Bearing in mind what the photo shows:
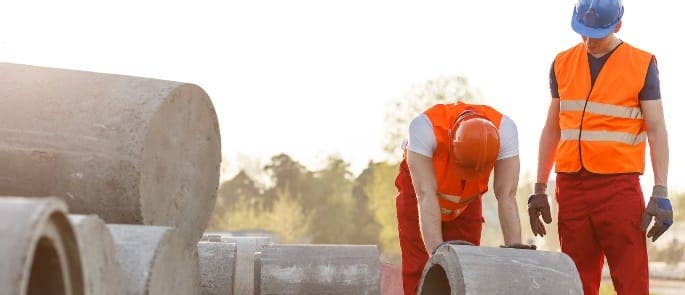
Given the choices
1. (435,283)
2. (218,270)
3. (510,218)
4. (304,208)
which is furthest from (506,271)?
(304,208)

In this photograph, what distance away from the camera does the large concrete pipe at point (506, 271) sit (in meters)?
5.60

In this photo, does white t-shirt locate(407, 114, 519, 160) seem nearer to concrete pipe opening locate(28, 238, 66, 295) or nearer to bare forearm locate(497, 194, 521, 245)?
bare forearm locate(497, 194, 521, 245)

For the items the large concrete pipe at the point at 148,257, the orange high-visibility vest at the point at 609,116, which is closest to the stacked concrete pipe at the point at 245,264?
the orange high-visibility vest at the point at 609,116

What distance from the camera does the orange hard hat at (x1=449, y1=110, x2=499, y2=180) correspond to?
257 inches

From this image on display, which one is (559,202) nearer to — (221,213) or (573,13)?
(573,13)

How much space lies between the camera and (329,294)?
28.3 ft

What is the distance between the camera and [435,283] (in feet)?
20.9

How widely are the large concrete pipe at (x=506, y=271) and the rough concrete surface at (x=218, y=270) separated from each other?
300 cm

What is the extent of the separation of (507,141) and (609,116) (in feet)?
2.52

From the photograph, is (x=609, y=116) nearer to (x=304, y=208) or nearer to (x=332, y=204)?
(x=332, y=204)

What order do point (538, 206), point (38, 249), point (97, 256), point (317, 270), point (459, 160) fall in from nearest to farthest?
point (38, 249), point (97, 256), point (459, 160), point (538, 206), point (317, 270)

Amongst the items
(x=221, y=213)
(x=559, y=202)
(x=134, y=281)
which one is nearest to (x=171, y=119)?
(x=134, y=281)

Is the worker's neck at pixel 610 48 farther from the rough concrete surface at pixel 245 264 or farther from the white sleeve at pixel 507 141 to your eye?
the rough concrete surface at pixel 245 264

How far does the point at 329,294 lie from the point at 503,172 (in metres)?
2.25
